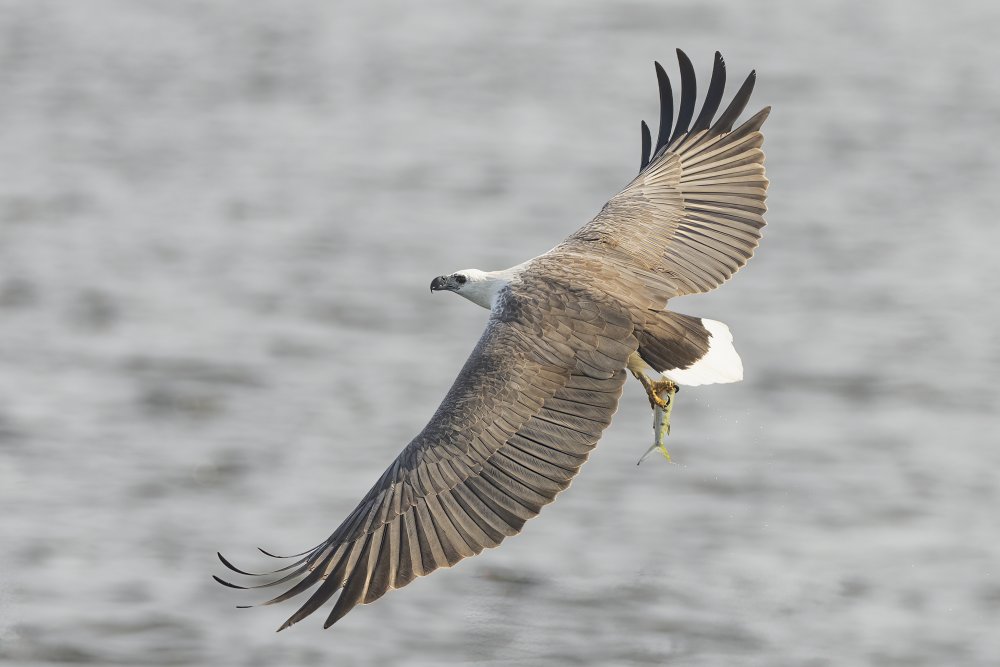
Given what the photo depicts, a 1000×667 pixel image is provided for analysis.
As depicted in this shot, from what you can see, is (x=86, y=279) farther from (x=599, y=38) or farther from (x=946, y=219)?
(x=599, y=38)

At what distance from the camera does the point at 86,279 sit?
23109 mm

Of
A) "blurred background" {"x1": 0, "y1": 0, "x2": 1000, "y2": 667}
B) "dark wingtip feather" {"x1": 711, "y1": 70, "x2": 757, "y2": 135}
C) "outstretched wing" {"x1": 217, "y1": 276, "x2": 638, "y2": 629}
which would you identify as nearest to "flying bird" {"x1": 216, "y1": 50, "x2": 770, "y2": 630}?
"outstretched wing" {"x1": 217, "y1": 276, "x2": 638, "y2": 629}

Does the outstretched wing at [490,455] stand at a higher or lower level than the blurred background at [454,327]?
lower

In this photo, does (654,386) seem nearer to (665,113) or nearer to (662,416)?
(662,416)

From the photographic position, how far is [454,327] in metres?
21.7

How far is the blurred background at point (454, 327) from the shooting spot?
52.0 feet

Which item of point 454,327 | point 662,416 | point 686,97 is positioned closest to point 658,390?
point 662,416

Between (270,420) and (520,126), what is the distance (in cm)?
1158

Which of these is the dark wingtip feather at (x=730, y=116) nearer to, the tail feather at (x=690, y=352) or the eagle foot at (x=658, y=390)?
the eagle foot at (x=658, y=390)

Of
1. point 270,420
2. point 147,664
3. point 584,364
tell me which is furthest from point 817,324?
point 584,364

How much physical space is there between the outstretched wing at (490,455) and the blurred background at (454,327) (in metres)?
6.02

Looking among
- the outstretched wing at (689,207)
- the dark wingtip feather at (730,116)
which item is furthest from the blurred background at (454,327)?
the dark wingtip feather at (730,116)

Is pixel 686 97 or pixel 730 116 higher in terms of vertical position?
pixel 686 97

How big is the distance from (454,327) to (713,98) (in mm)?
10075
